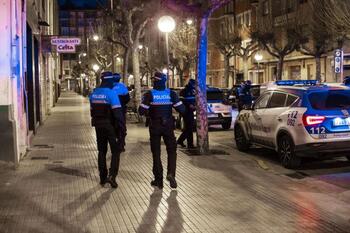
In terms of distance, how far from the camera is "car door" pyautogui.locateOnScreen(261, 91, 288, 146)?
11.8m

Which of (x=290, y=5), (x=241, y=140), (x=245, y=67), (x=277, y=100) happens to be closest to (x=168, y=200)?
(x=277, y=100)

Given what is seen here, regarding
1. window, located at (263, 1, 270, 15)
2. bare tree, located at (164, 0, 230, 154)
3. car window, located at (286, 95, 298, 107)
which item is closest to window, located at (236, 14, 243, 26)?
window, located at (263, 1, 270, 15)

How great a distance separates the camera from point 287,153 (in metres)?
11.4

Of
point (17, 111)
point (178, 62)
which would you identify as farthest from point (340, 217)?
point (178, 62)

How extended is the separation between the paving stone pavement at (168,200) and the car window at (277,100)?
131cm

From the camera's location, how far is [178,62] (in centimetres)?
5416

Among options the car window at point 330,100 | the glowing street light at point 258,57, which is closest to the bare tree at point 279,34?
the glowing street light at point 258,57

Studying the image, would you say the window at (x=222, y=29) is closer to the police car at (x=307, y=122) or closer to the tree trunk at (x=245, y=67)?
the tree trunk at (x=245, y=67)

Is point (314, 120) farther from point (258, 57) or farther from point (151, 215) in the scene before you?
point (258, 57)

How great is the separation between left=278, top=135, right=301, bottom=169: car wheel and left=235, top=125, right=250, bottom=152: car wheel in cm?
210

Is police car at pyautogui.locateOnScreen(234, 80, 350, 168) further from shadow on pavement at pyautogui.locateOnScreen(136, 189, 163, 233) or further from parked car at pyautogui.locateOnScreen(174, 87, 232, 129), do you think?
parked car at pyautogui.locateOnScreen(174, 87, 232, 129)

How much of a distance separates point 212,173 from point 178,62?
43795 mm

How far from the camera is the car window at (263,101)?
42.0 ft

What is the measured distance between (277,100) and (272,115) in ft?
1.38
